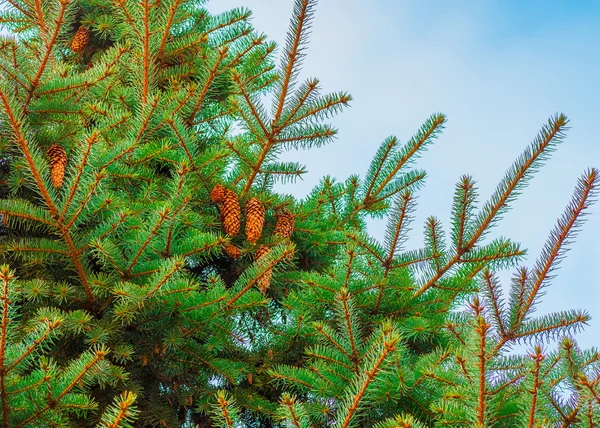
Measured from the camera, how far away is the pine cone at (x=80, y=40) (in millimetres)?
5875

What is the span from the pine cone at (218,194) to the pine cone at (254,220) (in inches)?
6.1

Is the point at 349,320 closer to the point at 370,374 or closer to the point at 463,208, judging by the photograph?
the point at 370,374

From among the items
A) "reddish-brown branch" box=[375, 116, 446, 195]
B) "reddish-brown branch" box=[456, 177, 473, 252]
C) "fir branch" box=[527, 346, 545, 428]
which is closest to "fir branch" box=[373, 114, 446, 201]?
"reddish-brown branch" box=[375, 116, 446, 195]

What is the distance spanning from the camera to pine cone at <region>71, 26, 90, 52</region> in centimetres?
588

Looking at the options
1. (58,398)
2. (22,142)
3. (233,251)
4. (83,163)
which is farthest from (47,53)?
(58,398)

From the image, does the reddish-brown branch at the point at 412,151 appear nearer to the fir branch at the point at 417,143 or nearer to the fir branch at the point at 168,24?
the fir branch at the point at 417,143

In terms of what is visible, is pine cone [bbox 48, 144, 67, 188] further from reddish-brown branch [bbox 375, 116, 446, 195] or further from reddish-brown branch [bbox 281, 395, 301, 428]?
reddish-brown branch [bbox 375, 116, 446, 195]

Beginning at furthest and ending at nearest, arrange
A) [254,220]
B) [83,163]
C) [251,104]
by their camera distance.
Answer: [254,220], [251,104], [83,163]

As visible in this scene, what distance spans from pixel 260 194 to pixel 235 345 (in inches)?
34.4

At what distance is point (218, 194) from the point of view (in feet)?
13.4

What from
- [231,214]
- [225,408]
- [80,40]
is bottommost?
[225,408]

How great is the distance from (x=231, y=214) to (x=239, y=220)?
6cm

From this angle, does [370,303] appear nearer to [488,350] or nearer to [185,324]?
[185,324]

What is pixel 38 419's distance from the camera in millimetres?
2635
